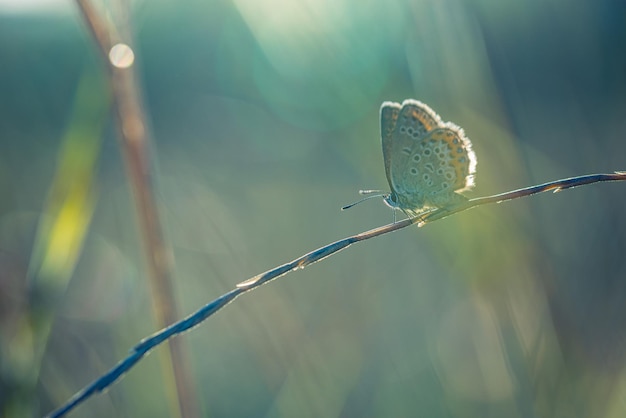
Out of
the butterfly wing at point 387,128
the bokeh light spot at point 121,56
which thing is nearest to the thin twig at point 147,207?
the bokeh light spot at point 121,56

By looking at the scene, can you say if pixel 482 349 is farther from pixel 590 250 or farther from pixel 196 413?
pixel 196 413

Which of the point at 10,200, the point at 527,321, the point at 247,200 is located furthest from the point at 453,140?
the point at 247,200

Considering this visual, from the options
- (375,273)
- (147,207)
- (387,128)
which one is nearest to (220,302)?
(147,207)

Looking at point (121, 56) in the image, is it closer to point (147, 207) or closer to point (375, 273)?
point (147, 207)

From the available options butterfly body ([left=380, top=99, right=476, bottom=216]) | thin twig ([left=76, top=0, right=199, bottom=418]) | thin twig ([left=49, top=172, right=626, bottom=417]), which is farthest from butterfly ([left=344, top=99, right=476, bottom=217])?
thin twig ([left=49, top=172, right=626, bottom=417])

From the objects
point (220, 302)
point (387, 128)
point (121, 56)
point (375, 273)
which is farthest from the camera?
point (375, 273)

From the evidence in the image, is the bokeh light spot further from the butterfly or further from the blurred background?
the butterfly
